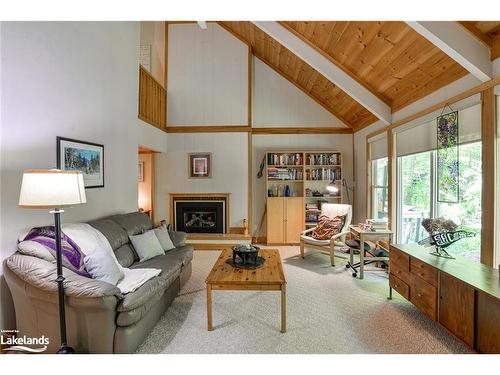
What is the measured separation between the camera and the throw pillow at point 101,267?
1.96 metres


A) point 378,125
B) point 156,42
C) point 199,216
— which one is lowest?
point 199,216

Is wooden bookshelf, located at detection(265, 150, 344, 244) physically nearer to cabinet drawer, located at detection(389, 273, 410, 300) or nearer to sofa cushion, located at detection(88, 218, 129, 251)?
cabinet drawer, located at detection(389, 273, 410, 300)

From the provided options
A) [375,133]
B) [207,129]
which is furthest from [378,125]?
[207,129]

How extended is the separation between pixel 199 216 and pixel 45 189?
3790mm

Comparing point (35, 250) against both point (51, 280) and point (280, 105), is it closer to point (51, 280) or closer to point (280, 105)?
point (51, 280)

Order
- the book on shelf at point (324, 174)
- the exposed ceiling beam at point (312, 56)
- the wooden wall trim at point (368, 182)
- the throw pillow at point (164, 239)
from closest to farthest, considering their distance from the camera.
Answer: the throw pillow at point (164, 239)
the exposed ceiling beam at point (312, 56)
the wooden wall trim at point (368, 182)
the book on shelf at point (324, 174)

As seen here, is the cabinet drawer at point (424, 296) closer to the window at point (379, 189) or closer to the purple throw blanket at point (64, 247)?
the window at point (379, 189)

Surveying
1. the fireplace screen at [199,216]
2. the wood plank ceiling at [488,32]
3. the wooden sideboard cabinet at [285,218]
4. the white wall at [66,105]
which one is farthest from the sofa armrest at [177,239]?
the wood plank ceiling at [488,32]

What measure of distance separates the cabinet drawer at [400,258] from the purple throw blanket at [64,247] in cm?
289

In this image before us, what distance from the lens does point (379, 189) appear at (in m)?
4.58

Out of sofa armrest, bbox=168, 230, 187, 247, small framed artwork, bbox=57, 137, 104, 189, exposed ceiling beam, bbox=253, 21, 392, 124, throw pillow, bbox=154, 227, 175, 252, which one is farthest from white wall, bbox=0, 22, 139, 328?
exposed ceiling beam, bbox=253, 21, 392, 124

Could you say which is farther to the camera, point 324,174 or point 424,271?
point 324,174

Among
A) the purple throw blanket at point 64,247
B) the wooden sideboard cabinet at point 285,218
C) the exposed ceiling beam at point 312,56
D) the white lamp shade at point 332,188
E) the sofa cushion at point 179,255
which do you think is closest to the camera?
the purple throw blanket at point 64,247
